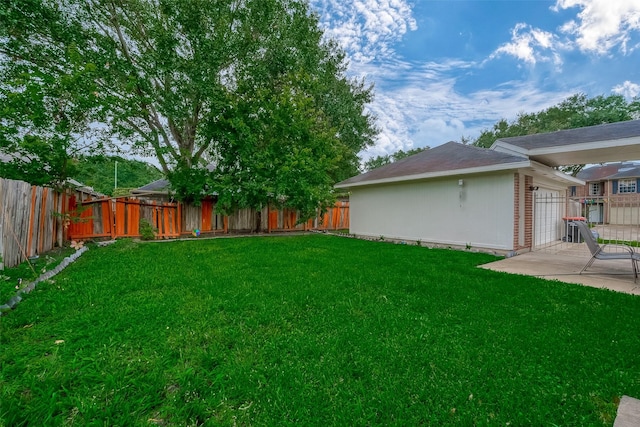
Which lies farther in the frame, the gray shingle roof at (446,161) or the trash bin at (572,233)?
the trash bin at (572,233)

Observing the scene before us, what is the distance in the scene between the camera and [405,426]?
1.65 meters

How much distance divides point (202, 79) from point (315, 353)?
10.1 metres

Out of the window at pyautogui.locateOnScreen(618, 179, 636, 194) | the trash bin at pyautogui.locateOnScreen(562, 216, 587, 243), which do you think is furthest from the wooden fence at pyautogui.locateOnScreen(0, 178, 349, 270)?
the window at pyautogui.locateOnScreen(618, 179, 636, 194)

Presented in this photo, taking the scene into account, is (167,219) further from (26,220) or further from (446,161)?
(446,161)

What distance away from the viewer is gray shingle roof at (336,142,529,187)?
767 centimetres

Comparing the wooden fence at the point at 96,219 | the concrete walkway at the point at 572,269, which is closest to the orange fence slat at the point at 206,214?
the wooden fence at the point at 96,219

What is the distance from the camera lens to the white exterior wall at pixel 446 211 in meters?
7.54

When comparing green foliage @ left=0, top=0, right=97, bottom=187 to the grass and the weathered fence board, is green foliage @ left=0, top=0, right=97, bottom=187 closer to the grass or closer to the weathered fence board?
the weathered fence board

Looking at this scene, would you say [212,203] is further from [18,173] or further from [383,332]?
[383,332]

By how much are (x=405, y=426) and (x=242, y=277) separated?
11.8 ft

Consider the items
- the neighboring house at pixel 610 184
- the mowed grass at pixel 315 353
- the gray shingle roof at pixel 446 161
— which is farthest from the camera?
the neighboring house at pixel 610 184

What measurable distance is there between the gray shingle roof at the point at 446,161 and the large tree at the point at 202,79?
2.32 m

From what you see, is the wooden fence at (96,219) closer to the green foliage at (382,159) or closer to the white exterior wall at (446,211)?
the white exterior wall at (446,211)

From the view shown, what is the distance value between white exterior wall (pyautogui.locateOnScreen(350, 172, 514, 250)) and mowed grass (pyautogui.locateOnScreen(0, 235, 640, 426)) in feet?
11.9
